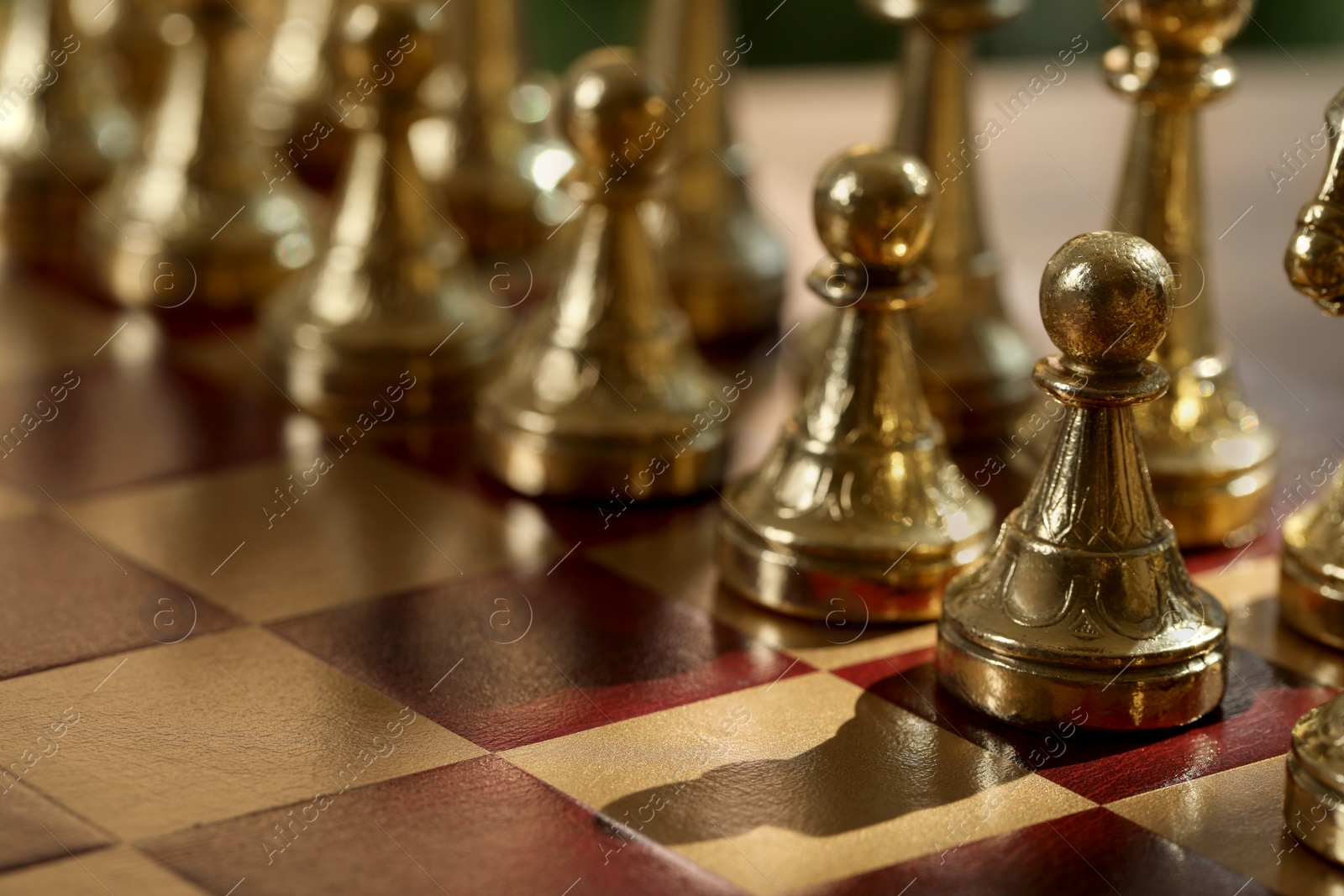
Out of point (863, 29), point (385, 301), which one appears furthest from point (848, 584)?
point (863, 29)

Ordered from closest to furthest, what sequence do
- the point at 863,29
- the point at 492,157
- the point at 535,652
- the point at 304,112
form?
the point at 535,652 < the point at 492,157 < the point at 304,112 < the point at 863,29

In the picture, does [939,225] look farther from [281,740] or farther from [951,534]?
[281,740]

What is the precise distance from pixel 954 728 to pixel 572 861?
0.26 m

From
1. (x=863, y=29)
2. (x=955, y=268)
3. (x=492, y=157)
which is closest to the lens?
(x=955, y=268)

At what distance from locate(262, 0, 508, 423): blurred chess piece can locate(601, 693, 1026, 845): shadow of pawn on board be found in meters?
0.62

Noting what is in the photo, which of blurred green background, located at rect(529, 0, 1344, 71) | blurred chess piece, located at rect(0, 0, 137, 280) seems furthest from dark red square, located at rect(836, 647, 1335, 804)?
blurred green background, located at rect(529, 0, 1344, 71)

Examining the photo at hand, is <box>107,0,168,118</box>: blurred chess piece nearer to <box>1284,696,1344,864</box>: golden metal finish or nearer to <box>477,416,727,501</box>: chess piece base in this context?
<box>477,416,727,501</box>: chess piece base

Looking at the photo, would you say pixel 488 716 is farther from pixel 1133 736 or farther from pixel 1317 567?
pixel 1317 567

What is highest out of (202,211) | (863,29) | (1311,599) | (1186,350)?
(202,211)

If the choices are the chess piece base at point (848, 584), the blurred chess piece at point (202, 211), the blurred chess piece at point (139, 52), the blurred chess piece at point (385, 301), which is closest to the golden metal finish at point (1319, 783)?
the chess piece base at point (848, 584)

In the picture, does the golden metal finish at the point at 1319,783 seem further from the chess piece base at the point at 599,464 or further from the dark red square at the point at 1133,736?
the chess piece base at the point at 599,464

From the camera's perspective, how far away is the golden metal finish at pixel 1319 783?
0.87m

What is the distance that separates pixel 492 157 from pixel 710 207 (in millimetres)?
316

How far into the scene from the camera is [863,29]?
3867 millimetres
